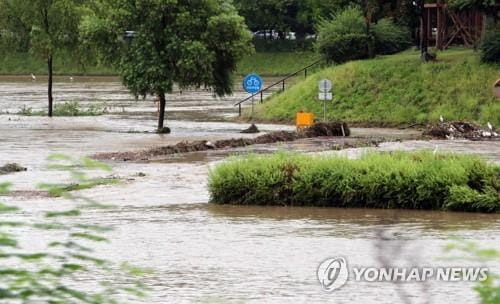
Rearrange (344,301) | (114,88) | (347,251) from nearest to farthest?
(344,301) → (347,251) → (114,88)

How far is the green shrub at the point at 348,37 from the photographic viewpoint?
55000 mm

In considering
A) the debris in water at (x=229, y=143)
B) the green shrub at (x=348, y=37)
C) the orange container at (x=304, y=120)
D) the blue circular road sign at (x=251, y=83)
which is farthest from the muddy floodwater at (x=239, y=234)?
the green shrub at (x=348, y=37)

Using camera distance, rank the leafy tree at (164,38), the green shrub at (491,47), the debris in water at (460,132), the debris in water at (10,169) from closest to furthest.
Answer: the debris in water at (10,169), the debris in water at (460,132), the leafy tree at (164,38), the green shrub at (491,47)

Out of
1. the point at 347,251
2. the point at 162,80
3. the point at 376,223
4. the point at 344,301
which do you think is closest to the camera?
the point at 344,301

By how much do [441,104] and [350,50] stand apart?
891 cm

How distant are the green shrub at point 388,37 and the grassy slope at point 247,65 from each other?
4191 centimetres

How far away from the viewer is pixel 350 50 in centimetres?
5519

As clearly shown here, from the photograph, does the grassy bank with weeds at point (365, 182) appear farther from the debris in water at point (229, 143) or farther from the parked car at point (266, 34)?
the parked car at point (266, 34)

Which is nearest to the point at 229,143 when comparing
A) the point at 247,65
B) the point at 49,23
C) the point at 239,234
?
the point at 239,234

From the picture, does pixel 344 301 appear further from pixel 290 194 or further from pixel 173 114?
pixel 173 114

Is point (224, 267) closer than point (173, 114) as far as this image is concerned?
Yes

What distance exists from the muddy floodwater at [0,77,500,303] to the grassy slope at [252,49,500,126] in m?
9.26

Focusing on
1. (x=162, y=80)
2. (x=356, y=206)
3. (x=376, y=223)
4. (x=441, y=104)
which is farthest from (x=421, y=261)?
(x=441, y=104)

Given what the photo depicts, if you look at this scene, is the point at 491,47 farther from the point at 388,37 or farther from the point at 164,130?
the point at 164,130
